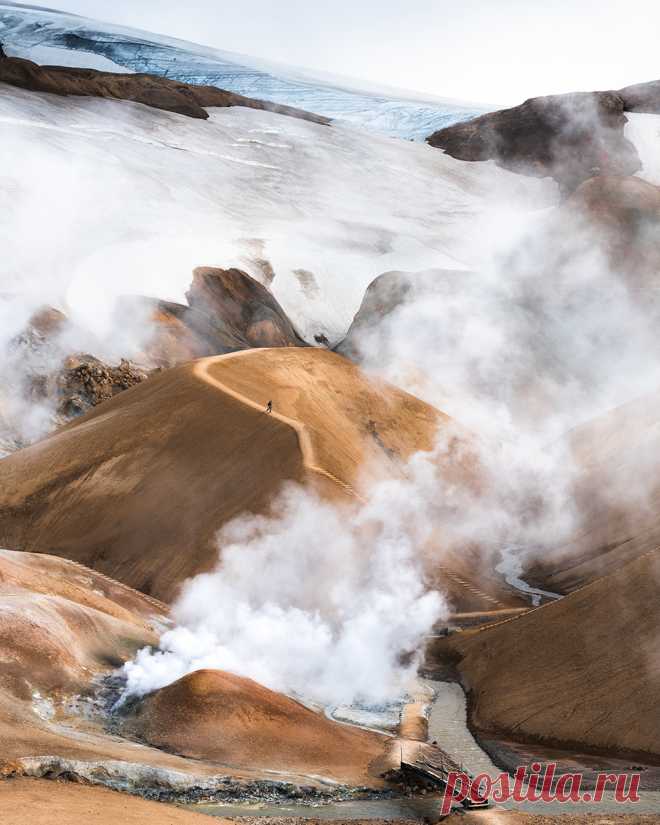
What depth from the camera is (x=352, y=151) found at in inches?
5463

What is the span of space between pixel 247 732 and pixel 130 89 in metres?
114

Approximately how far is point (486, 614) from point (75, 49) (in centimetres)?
13727

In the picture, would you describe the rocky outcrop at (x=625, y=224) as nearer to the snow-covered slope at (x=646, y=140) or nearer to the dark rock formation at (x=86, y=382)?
the snow-covered slope at (x=646, y=140)

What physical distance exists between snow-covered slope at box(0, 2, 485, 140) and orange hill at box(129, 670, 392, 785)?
132 m

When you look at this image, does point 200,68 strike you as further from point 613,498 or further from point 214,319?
point 613,498

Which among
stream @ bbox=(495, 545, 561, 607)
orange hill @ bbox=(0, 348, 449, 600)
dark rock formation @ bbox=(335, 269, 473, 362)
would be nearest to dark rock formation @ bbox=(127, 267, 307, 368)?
dark rock formation @ bbox=(335, 269, 473, 362)

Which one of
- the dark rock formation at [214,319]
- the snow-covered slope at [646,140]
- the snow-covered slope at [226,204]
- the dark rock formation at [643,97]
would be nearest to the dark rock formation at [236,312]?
the dark rock formation at [214,319]

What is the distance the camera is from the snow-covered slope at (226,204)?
85.1 metres

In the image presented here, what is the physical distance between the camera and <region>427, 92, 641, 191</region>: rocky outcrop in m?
132

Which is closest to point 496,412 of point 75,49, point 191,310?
point 191,310

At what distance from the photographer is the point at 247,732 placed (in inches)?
1062

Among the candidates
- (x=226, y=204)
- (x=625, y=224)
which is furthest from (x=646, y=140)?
(x=226, y=204)

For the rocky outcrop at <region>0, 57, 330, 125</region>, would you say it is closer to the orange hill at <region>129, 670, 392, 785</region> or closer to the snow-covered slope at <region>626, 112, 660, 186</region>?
the snow-covered slope at <region>626, 112, 660, 186</region>

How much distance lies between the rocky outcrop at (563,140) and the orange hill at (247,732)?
109 m
